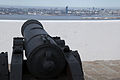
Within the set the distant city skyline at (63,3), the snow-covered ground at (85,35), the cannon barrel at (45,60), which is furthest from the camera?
the distant city skyline at (63,3)

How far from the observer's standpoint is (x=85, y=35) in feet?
21.7

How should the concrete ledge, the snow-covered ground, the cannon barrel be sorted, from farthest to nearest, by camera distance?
1. the snow-covered ground
2. the concrete ledge
3. the cannon barrel

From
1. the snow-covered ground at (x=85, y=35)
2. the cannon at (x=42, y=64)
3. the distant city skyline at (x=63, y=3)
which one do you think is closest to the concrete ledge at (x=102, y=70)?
the snow-covered ground at (x=85, y=35)

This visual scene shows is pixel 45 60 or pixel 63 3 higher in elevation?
pixel 63 3

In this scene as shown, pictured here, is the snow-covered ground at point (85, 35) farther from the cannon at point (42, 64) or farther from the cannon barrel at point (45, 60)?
the cannon barrel at point (45, 60)

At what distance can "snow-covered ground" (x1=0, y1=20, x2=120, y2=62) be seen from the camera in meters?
6.17

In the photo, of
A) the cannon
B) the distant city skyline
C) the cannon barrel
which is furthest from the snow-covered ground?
the cannon barrel

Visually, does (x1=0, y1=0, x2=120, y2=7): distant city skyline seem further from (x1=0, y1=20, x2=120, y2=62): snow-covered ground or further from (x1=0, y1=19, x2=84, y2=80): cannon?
(x1=0, y1=19, x2=84, y2=80): cannon

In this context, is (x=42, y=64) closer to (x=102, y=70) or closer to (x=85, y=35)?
(x=102, y=70)

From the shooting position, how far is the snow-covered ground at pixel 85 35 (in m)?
6.17

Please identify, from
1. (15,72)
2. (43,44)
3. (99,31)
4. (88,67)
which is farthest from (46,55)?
(99,31)

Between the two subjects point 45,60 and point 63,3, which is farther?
point 63,3

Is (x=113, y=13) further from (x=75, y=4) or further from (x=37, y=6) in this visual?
(x=37, y=6)

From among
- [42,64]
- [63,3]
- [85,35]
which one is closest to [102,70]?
[85,35]
